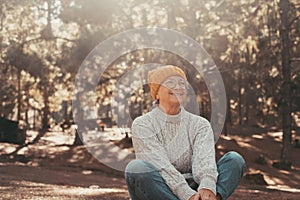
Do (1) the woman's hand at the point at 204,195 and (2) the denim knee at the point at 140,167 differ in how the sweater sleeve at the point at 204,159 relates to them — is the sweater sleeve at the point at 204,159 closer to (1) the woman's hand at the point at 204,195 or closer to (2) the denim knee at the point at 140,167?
(1) the woman's hand at the point at 204,195

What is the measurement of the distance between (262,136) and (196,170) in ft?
90.4

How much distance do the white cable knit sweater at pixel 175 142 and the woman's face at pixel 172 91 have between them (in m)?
0.09

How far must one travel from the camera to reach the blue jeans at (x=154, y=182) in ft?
10.1

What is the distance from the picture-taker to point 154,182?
3.09 m

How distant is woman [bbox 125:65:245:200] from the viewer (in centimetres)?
310

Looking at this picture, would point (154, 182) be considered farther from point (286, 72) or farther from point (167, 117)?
point (286, 72)

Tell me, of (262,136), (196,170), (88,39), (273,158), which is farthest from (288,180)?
(196,170)

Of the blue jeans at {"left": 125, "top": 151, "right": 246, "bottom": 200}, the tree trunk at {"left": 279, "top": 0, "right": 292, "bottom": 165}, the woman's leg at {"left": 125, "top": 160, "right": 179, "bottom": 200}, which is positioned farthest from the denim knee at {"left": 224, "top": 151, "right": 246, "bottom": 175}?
the tree trunk at {"left": 279, "top": 0, "right": 292, "bottom": 165}

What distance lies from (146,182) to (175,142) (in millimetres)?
404

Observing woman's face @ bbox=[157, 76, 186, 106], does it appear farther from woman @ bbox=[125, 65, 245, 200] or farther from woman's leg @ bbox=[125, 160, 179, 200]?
woman's leg @ bbox=[125, 160, 179, 200]

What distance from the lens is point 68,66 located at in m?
20.2

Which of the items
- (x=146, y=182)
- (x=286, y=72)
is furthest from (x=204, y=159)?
(x=286, y=72)

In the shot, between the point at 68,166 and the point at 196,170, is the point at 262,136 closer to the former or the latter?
the point at 68,166

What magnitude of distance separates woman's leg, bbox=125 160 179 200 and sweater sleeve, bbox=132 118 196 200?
41 mm
